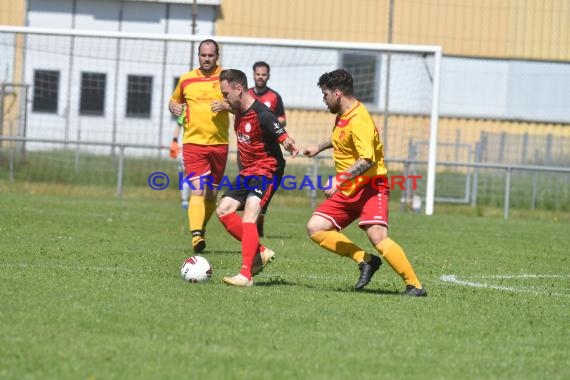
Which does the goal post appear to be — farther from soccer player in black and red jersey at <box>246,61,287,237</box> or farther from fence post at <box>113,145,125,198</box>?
soccer player in black and red jersey at <box>246,61,287,237</box>

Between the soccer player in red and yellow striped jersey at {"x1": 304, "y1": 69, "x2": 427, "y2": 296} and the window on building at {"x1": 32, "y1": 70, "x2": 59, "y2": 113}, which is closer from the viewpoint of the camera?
the soccer player in red and yellow striped jersey at {"x1": 304, "y1": 69, "x2": 427, "y2": 296}

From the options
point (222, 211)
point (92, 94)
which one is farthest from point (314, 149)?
point (92, 94)

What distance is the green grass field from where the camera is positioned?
5664 mm

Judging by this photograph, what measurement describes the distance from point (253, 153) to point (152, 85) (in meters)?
12.3

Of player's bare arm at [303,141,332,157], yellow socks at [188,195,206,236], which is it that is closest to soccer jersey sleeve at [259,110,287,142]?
player's bare arm at [303,141,332,157]

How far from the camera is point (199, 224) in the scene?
442 inches

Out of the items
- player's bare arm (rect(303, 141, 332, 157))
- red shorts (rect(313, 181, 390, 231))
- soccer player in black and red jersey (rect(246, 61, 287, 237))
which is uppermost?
soccer player in black and red jersey (rect(246, 61, 287, 237))

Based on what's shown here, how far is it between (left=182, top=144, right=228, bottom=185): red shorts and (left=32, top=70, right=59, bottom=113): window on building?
10705 mm

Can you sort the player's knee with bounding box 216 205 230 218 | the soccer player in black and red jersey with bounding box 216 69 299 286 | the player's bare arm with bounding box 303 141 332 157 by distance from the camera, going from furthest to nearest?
1. the player's knee with bounding box 216 205 230 218
2. the soccer player in black and red jersey with bounding box 216 69 299 286
3. the player's bare arm with bounding box 303 141 332 157

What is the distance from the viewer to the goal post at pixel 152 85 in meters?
21.2

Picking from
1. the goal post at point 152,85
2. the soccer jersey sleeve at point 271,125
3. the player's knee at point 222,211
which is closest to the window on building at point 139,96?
the goal post at point 152,85

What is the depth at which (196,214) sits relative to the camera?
11273 mm

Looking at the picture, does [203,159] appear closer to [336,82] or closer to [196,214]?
[196,214]

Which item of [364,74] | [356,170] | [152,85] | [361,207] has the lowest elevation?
[361,207]
